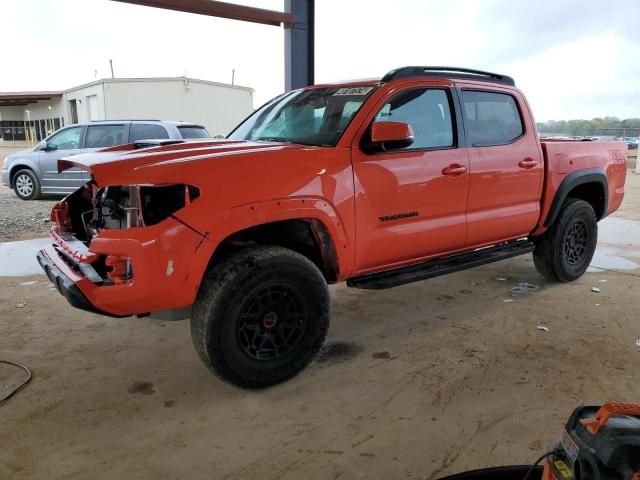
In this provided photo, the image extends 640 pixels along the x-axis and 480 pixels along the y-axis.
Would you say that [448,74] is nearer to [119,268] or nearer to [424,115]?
[424,115]

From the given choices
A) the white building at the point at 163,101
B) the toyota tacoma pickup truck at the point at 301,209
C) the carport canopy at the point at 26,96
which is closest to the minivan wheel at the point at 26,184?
the toyota tacoma pickup truck at the point at 301,209

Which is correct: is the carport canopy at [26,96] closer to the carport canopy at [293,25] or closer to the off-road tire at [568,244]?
the carport canopy at [293,25]

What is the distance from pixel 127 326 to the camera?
4.15 m

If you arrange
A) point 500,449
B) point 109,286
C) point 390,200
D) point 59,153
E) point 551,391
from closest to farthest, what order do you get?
point 500,449
point 109,286
point 551,391
point 390,200
point 59,153

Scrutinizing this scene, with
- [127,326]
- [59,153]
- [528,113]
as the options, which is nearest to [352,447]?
[127,326]

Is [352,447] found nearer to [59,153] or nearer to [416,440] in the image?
[416,440]

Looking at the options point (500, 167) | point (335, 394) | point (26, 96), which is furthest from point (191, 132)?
point (26, 96)

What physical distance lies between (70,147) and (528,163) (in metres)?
9.25

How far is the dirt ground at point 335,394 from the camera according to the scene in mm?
2475

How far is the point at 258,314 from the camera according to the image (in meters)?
3.05

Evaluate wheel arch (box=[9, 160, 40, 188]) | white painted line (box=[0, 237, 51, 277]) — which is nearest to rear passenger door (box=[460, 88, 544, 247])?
white painted line (box=[0, 237, 51, 277])

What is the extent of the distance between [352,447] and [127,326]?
7.76 feet

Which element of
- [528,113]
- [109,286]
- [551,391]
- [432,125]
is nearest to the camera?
[109,286]

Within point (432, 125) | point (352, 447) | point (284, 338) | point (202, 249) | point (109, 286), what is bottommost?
point (352, 447)
